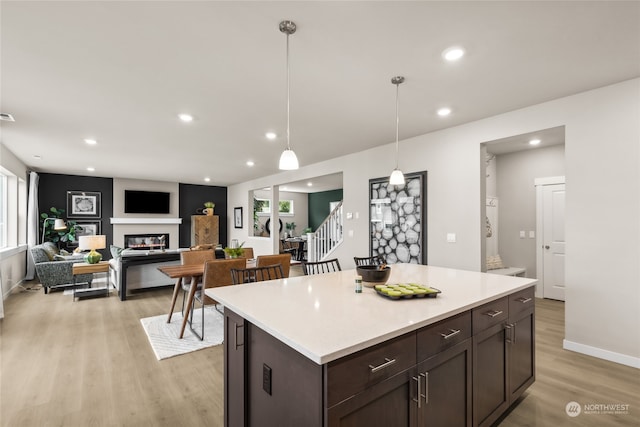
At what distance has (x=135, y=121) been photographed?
12.4 feet

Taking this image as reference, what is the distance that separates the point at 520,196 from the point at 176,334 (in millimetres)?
5774

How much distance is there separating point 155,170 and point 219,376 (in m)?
6.08

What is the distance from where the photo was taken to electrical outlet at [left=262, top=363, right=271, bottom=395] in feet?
4.56

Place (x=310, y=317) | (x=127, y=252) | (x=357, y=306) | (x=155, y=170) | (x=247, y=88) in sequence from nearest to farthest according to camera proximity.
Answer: (x=310, y=317)
(x=357, y=306)
(x=247, y=88)
(x=127, y=252)
(x=155, y=170)

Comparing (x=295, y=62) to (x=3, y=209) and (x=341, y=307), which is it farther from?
(x=3, y=209)

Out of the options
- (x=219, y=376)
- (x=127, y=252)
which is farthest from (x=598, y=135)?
(x=127, y=252)

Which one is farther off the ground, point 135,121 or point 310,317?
point 135,121

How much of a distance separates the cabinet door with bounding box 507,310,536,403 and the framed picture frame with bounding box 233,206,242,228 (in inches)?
333

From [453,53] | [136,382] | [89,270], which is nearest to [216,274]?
[136,382]

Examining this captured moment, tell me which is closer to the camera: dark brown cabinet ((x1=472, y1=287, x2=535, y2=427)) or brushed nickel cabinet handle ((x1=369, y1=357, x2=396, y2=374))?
brushed nickel cabinet handle ((x1=369, y1=357, x2=396, y2=374))

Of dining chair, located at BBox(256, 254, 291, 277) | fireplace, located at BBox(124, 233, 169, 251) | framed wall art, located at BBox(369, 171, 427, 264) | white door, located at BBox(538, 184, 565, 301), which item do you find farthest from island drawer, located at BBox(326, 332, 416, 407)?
fireplace, located at BBox(124, 233, 169, 251)

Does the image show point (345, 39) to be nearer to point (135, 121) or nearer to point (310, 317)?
point (310, 317)

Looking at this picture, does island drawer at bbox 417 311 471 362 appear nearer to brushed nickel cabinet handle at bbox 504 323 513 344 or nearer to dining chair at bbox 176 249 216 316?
brushed nickel cabinet handle at bbox 504 323 513 344

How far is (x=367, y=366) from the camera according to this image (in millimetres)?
1203
